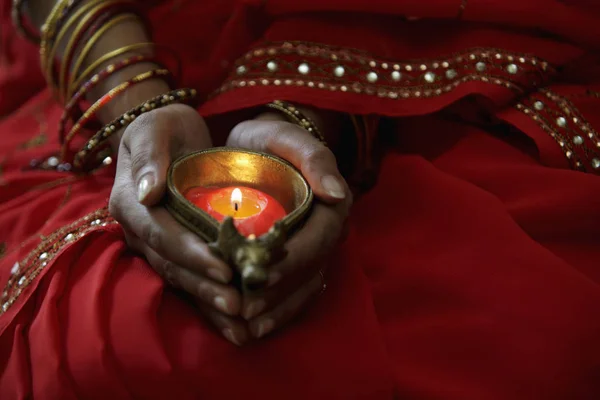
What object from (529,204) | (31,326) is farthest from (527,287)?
(31,326)

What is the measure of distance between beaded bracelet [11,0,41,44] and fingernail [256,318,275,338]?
2.35ft

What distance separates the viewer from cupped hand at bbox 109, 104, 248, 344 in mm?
479

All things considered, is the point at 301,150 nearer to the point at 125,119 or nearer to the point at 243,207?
the point at 243,207

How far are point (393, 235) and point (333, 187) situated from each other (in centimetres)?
19

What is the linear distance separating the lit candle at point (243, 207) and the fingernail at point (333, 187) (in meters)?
0.05

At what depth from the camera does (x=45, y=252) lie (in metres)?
0.65

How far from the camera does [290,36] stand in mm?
792

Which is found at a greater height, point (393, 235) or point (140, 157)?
point (140, 157)

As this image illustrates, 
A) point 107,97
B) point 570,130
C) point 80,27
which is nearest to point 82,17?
point 80,27

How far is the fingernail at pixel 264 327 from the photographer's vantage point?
503 mm

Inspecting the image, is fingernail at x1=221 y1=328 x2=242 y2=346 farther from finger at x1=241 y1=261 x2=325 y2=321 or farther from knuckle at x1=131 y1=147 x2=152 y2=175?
knuckle at x1=131 y1=147 x2=152 y2=175

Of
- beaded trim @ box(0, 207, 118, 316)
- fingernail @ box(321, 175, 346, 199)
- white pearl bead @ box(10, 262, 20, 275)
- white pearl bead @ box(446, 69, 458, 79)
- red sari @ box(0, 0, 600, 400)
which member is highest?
white pearl bead @ box(446, 69, 458, 79)

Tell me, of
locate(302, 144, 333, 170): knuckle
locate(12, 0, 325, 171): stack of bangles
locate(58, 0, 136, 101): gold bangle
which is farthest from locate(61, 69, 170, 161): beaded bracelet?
locate(302, 144, 333, 170): knuckle

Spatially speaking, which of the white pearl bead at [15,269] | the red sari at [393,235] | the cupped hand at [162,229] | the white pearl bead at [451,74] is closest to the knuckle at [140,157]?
the cupped hand at [162,229]
